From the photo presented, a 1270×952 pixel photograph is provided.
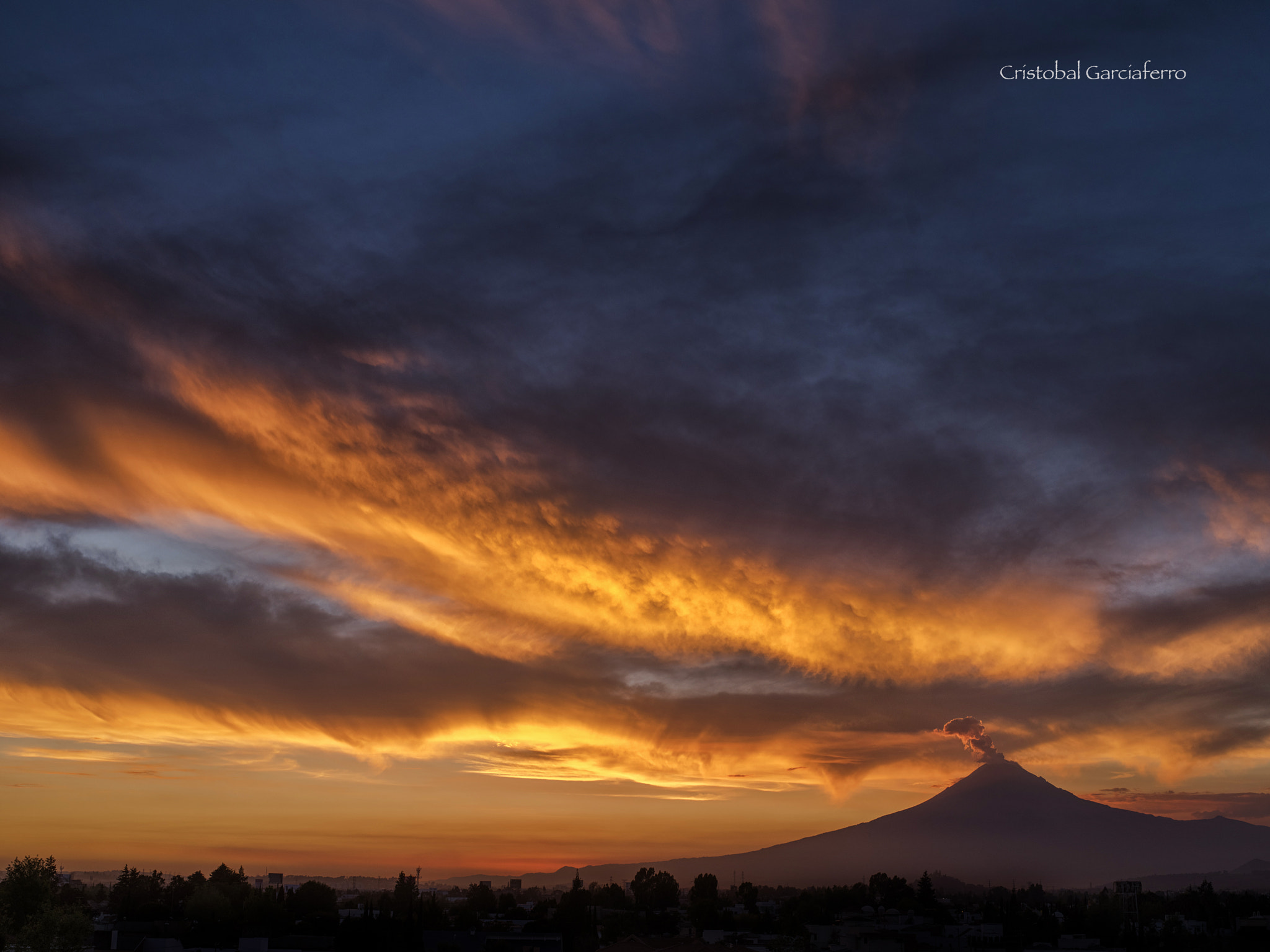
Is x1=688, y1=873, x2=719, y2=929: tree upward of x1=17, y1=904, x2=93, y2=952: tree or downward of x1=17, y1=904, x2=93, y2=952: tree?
downward

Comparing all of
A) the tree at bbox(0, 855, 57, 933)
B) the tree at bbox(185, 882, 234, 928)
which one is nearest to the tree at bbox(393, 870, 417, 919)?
the tree at bbox(185, 882, 234, 928)

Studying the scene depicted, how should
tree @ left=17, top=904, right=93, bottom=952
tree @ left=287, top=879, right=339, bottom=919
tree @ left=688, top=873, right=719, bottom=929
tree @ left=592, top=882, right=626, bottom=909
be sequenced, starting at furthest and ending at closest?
tree @ left=592, top=882, right=626, bottom=909
tree @ left=688, top=873, right=719, bottom=929
tree @ left=287, top=879, right=339, bottom=919
tree @ left=17, top=904, right=93, bottom=952

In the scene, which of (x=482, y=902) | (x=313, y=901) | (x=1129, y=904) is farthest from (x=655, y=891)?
(x=1129, y=904)

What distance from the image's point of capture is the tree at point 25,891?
82.1 m

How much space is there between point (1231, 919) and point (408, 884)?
121580 millimetres

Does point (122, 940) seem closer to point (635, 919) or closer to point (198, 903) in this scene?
point (198, 903)

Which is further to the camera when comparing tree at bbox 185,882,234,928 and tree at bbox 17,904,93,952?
tree at bbox 185,882,234,928

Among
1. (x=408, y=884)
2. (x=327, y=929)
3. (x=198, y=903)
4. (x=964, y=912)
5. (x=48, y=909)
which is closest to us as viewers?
(x=48, y=909)

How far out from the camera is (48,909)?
72625mm

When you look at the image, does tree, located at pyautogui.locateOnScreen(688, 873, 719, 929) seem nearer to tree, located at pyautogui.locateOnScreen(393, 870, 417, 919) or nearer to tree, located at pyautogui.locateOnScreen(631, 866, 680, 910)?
tree, located at pyautogui.locateOnScreen(631, 866, 680, 910)

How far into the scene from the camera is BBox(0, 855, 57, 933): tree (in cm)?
8212

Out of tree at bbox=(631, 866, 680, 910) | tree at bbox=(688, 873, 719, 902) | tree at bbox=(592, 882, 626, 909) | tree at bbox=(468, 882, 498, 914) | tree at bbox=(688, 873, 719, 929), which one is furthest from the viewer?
tree at bbox=(631, 866, 680, 910)

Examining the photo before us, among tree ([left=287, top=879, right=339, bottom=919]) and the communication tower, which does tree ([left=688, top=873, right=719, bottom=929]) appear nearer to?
tree ([left=287, top=879, right=339, bottom=919])

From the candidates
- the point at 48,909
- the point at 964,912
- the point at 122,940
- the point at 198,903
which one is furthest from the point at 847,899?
the point at 48,909
